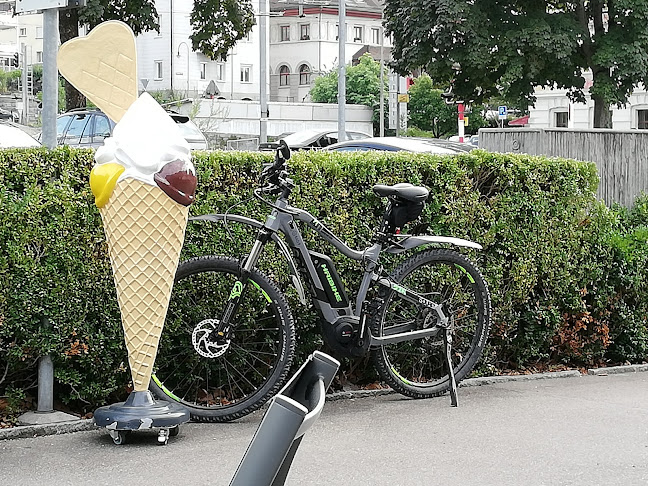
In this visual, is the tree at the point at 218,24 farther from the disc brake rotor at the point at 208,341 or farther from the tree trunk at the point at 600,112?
the disc brake rotor at the point at 208,341

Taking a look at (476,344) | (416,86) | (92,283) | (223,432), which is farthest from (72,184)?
(416,86)

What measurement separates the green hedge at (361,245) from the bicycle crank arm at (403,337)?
0.44 meters

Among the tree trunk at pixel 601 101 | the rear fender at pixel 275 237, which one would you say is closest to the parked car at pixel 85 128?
the tree trunk at pixel 601 101

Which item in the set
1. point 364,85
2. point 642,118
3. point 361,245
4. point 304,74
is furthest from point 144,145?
point 304,74

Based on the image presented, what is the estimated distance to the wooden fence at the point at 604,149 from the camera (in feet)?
34.7

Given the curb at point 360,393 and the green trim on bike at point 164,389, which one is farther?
the green trim on bike at point 164,389

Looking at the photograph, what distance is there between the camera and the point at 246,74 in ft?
317

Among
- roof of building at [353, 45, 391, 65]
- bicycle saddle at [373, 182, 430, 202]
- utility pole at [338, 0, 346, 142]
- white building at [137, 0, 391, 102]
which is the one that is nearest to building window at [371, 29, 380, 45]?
white building at [137, 0, 391, 102]

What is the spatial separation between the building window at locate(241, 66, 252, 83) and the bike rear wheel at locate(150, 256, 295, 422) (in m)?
91.0

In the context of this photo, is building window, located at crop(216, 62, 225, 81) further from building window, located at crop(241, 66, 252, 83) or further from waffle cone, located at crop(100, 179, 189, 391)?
waffle cone, located at crop(100, 179, 189, 391)

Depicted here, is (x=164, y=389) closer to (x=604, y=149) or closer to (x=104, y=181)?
(x=104, y=181)

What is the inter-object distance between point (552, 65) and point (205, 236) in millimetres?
19737

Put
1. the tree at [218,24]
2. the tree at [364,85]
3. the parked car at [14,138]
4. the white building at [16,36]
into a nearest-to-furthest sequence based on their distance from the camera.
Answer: the parked car at [14,138], the tree at [218,24], the tree at [364,85], the white building at [16,36]

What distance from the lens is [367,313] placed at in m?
6.68
